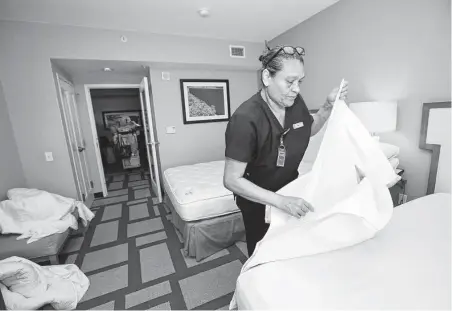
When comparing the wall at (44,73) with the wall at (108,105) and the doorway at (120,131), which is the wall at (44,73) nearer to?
the doorway at (120,131)

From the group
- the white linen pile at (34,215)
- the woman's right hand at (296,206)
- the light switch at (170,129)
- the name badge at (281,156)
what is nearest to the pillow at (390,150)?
the name badge at (281,156)

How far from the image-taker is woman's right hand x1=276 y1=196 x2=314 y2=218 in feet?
2.78

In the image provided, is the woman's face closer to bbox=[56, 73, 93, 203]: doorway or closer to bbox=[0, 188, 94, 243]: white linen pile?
bbox=[0, 188, 94, 243]: white linen pile

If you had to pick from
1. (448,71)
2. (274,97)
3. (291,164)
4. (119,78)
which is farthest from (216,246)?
(119,78)

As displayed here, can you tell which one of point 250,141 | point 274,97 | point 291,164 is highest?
point 274,97

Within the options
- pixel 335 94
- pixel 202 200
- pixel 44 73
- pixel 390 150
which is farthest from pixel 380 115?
pixel 44 73

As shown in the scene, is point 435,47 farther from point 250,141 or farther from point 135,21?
point 135,21

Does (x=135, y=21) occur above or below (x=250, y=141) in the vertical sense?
above

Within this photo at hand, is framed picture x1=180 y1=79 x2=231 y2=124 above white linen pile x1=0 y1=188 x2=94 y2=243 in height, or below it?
above

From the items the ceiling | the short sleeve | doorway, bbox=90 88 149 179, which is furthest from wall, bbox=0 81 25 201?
doorway, bbox=90 88 149 179

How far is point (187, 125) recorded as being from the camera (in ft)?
12.2

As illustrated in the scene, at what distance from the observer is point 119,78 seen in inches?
154

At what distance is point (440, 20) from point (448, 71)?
41 cm

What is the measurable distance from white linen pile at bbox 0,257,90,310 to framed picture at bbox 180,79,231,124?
8.53 feet
